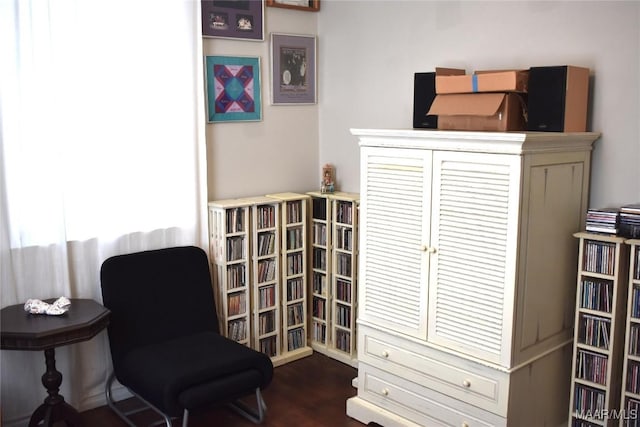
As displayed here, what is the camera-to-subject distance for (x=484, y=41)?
3.38 meters

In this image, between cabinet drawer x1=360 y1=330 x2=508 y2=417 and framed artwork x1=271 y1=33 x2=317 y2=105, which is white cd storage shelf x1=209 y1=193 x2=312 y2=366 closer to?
framed artwork x1=271 y1=33 x2=317 y2=105

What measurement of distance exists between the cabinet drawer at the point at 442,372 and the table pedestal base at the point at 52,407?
4.91 feet

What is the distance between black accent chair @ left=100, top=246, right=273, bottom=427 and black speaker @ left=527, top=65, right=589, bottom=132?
1.80m

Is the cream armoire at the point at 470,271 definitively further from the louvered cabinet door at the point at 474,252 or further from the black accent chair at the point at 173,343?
the black accent chair at the point at 173,343

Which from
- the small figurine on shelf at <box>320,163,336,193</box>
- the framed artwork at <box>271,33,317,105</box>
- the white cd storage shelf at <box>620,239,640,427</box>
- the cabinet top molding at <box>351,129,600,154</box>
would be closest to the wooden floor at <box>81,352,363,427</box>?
the small figurine on shelf at <box>320,163,336,193</box>

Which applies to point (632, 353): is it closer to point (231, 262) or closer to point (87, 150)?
point (231, 262)

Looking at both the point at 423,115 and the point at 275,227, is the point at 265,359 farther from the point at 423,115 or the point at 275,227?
the point at 423,115

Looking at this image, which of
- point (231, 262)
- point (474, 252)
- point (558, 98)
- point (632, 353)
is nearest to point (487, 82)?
point (558, 98)

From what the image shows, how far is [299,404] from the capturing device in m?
3.57

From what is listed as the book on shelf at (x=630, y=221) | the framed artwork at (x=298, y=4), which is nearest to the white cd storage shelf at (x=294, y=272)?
the framed artwork at (x=298, y=4)

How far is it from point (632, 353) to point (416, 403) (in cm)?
102

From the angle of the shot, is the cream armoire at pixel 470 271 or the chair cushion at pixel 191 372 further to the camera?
the chair cushion at pixel 191 372

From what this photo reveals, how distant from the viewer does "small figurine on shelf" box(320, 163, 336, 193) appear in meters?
4.18

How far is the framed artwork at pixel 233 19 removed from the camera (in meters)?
3.71
